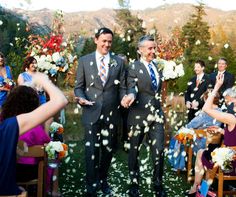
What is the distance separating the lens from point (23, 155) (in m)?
3.76

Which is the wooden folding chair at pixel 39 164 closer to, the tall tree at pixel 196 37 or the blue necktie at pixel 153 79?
the blue necktie at pixel 153 79

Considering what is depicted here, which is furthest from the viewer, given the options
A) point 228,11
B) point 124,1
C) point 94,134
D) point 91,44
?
point 228,11

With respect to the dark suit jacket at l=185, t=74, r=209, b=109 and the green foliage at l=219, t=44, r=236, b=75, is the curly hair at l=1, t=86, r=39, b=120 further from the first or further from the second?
the green foliage at l=219, t=44, r=236, b=75

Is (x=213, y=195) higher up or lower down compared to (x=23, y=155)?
lower down

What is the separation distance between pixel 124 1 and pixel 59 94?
2028 inches

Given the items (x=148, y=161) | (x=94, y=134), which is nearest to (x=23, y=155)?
(x=94, y=134)

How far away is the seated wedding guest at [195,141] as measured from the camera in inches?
251

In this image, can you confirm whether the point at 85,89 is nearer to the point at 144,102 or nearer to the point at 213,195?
the point at 144,102

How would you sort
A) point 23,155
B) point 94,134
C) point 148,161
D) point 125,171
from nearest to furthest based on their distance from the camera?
point 23,155 < point 94,134 < point 125,171 < point 148,161

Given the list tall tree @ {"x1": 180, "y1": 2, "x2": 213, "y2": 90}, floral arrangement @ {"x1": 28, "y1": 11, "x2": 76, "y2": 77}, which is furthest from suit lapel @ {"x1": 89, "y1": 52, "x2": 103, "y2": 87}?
tall tree @ {"x1": 180, "y1": 2, "x2": 213, "y2": 90}

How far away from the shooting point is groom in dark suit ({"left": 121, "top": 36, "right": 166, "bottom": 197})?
5473 millimetres

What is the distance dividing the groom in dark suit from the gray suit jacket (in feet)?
0.63

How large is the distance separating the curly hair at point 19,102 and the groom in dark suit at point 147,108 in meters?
2.19

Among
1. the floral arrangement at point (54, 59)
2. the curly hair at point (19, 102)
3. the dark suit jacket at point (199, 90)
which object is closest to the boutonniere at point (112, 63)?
the curly hair at point (19, 102)
